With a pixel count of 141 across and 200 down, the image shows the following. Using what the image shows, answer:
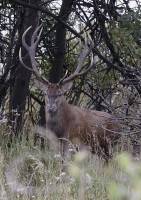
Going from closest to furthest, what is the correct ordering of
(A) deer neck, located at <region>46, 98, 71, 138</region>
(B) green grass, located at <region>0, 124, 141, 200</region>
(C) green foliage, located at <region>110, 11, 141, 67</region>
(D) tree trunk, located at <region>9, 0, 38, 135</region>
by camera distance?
(B) green grass, located at <region>0, 124, 141, 200</region> < (C) green foliage, located at <region>110, 11, 141, 67</region> < (A) deer neck, located at <region>46, 98, 71, 138</region> < (D) tree trunk, located at <region>9, 0, 38, 135</region>

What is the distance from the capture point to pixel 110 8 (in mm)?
8758

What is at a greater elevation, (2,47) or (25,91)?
(2,47)

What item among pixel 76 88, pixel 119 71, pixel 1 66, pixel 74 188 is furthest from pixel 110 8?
pixel 74 188

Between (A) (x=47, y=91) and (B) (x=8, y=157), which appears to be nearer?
(B) (x=8, y=157)

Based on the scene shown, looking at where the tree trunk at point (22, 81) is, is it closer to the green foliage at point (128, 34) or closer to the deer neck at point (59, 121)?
the deer neck at point (59, 121)

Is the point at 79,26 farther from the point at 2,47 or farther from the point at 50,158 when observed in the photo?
the point at 50,158

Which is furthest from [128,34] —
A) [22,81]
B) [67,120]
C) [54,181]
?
[54,181]

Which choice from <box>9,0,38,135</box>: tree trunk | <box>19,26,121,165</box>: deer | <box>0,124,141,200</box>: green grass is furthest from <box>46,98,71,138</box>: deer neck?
<box>9,0,38,135</box>: tree trunk

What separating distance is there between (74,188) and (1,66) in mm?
6481


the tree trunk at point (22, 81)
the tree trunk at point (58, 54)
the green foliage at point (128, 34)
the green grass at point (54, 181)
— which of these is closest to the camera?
the green grass at point (54, 181)

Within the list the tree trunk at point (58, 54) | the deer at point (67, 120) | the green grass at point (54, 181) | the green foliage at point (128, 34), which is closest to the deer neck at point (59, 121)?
the deer at point (67, 120)

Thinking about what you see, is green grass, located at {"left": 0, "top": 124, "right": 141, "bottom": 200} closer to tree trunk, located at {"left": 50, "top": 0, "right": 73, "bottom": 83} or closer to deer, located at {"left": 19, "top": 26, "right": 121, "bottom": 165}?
deer, located at {"left": 19, "top": 26, "right": 121, "bottom": 165}

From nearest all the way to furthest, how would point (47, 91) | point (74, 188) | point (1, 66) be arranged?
1. point (74, 188)
2. point (47, 91)
3. point (1, 66)

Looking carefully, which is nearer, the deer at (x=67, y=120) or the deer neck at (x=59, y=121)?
the deer at (x=67, y=120)
